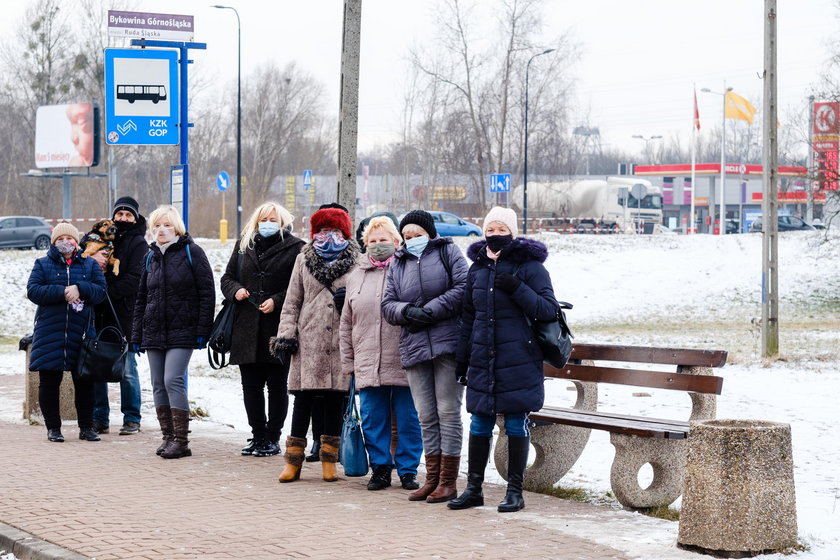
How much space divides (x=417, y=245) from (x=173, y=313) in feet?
8.13

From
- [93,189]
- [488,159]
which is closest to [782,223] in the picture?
[488,159]

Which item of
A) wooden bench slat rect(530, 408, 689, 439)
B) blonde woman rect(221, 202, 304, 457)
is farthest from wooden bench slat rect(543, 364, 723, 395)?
blonde woman rect(221, 202, 304, 457)

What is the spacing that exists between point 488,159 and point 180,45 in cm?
3926

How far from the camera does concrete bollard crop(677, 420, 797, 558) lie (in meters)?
5.98

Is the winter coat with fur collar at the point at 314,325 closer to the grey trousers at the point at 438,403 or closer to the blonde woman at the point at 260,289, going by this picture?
the blonde woman at the point at 260,289

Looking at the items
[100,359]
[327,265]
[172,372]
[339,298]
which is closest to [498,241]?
[339,298]

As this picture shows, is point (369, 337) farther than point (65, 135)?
No

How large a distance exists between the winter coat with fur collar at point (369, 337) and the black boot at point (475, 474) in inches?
28.6

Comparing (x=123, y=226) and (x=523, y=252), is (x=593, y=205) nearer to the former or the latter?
(x=123, y=226)

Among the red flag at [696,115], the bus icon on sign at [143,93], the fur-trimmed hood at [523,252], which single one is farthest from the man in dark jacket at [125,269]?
the red flag at [696,115]

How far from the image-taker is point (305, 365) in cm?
830

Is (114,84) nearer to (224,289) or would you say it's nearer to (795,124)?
(224,289)

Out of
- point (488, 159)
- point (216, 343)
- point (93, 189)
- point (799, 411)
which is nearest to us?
point (216, 343)

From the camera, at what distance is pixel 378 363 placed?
313 inches
